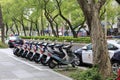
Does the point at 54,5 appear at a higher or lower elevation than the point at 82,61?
higher

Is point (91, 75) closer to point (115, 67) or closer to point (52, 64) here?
point (115, 67)

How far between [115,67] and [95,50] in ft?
7.42

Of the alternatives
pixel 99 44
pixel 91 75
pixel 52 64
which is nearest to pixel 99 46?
pixel 99 44

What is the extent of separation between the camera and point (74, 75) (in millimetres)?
12352

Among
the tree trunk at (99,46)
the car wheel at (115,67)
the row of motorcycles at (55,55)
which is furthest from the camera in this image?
the row of motorcycles at (55,55)

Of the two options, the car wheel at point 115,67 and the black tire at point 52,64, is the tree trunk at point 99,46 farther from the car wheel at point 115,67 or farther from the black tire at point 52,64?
the black tire at point 52,64

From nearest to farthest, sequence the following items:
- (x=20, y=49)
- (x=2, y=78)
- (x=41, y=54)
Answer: (x=2, y=78) → (x=41, y=54) → (x=20, y=49)

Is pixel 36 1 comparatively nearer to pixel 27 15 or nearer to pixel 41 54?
pixel 27 15

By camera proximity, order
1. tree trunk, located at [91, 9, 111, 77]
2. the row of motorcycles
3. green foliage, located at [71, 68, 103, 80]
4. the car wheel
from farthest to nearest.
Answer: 1. the row of motorcycles
2. the car wheel
3. tree trunk, located at [91, 9, 111, 77]
4. green foliage, located at [71, 68, 103, 80]

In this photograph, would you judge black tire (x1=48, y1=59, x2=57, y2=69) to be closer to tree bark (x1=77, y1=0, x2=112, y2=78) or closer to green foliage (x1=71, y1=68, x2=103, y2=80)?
green foliage (x1=71, y1=68, x2=103, y2=80)

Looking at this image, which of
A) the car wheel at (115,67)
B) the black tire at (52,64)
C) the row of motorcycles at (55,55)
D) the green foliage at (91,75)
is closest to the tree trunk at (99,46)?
the green foliage at (91,75)

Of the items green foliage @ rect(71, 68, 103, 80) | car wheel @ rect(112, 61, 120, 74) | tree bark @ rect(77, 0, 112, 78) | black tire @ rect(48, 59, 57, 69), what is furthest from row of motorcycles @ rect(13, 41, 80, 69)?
tree bark @ rect(77, 0, 112, 78)

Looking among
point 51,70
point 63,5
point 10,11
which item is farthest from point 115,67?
point 10,11

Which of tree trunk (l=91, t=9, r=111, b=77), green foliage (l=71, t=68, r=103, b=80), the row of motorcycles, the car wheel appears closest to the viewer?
green foliage (l=71, t=68, r=103, b=80)
